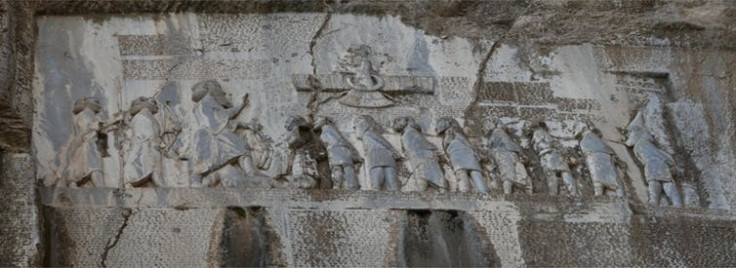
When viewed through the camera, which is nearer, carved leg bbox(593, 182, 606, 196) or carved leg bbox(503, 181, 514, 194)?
carved leg bbox(503, 181, 514, 194)

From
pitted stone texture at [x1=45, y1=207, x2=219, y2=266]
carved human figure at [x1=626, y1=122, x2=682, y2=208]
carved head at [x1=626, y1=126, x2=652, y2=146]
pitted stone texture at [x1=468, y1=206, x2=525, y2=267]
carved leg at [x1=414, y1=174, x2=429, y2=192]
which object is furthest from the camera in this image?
→ carved head at [x1=626, y1=126, x2=652, y2=146]

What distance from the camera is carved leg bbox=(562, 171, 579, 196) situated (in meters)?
9.30

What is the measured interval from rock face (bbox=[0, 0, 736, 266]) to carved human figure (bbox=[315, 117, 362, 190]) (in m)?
0.01

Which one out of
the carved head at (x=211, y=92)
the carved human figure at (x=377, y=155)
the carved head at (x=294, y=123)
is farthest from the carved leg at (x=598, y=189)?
the carved head at (x=211, y=92)

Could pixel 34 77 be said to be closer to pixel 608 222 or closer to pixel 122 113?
pixel 122 113

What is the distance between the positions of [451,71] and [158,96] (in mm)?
1786

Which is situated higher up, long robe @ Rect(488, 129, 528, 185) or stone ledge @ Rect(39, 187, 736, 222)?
long robe @ Rect(488, 129, 528, 185)

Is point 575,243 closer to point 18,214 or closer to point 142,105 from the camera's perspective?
point 142,105

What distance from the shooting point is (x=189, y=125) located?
9.20m

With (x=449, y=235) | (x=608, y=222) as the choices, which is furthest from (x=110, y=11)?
(x=608, y=222)

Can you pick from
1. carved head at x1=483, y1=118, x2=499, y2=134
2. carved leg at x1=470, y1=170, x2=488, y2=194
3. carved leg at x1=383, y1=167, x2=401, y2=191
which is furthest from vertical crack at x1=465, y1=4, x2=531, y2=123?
carved leg at x1=383, y1=167, x2=401, y2=191

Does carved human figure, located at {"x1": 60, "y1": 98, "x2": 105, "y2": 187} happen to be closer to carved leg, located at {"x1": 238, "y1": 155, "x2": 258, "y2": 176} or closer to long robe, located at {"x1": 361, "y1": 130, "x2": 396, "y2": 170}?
carved leg, located at {"x1": 238, "y1": 155, "x2": 258, "y2": 176}

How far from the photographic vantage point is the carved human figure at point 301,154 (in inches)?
354

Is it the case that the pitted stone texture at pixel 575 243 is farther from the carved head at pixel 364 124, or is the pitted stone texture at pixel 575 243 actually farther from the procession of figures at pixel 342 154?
the carved head at pixel 364 124
